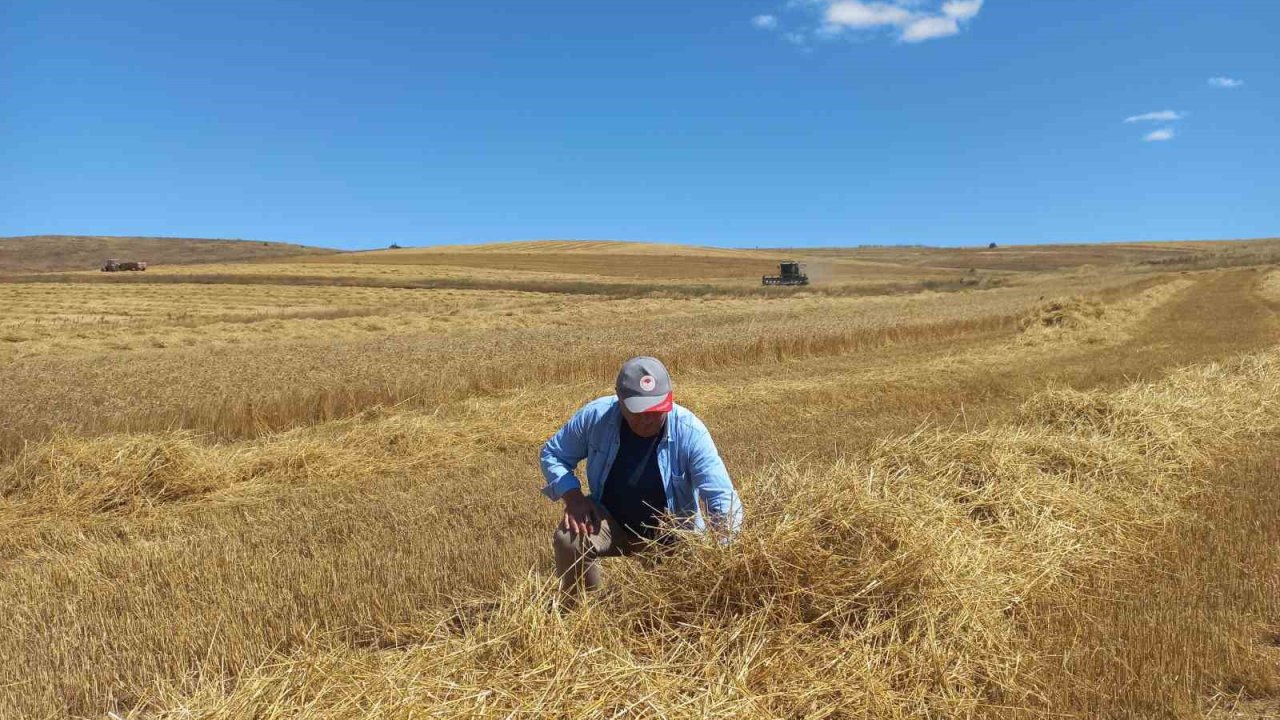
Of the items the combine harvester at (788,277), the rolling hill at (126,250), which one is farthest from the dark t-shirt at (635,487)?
the rolling hill at (126,250)

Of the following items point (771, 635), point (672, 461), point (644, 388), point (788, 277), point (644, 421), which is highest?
point (788, 277)

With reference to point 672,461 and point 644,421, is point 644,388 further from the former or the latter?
point 672,461

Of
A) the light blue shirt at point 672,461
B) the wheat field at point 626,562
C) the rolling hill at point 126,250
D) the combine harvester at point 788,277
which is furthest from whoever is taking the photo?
the rolling hill at point 126,250

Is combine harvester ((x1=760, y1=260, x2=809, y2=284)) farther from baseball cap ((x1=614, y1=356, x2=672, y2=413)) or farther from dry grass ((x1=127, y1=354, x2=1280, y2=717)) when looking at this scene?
baseball cap ((x1=614, y1=356, x2=672, y2=413))

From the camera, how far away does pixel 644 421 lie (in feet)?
11.8

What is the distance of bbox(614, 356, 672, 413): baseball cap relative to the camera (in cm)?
351

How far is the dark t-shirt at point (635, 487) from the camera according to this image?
3832 mm

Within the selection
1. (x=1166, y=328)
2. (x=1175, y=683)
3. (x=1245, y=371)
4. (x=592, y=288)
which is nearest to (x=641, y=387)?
(x=1175, y=683)

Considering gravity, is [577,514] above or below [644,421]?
below

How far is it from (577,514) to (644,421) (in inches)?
23.5

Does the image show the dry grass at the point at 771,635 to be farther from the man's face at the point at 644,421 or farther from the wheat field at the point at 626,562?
the man's face at the point at 644,421

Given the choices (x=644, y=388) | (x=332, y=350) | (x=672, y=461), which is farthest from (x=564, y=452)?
(x=332, y=350)

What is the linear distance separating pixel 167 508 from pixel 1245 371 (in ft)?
44.2

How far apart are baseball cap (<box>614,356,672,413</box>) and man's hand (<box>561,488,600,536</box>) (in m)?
0.56
